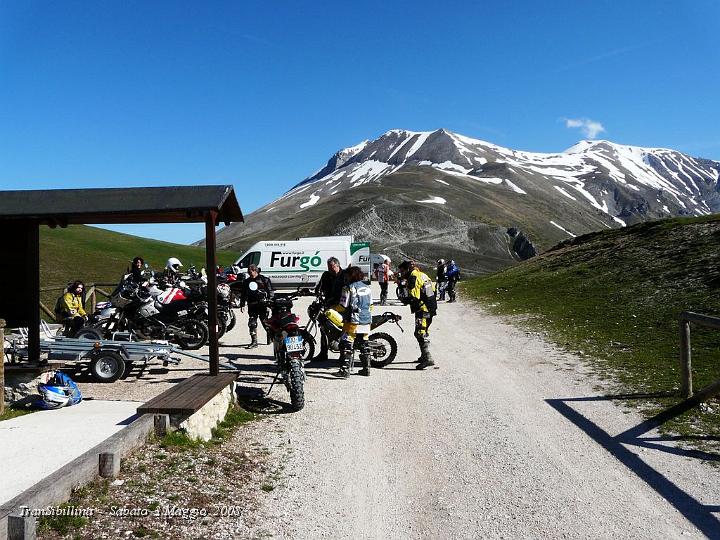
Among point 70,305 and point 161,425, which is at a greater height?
point 70,305

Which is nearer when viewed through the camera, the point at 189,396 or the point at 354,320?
the point at 189,396

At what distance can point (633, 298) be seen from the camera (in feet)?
58.2

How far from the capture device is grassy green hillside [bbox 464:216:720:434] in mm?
9836

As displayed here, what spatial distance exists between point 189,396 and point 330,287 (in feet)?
15.2

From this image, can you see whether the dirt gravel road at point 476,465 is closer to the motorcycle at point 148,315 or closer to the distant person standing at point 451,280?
the motorcycle at point 148,315

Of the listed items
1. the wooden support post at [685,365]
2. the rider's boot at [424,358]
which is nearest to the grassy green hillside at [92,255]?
the rider's boot at [424,358]

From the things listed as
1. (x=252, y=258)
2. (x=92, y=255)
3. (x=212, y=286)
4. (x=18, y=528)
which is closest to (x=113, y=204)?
(x=212, y=286)

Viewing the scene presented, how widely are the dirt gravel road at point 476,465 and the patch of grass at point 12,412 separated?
306 cm

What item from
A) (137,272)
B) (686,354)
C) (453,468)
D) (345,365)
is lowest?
(453,468)

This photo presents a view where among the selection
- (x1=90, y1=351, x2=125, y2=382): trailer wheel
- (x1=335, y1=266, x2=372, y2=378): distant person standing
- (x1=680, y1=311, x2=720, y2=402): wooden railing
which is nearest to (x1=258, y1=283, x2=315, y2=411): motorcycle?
(x1=335, y1=266, x2=372, y2=378): distant person standing

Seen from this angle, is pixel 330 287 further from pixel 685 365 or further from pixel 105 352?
pixel 685 365

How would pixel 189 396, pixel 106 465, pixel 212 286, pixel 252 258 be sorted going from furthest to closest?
1. pixel 252 258
2. pixel 212 286
3. pixel 189 396
4. pixel 106 465

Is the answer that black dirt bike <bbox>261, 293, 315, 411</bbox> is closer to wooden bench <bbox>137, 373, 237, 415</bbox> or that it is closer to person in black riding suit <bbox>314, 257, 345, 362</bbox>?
wooden bench <bbox>137, 373, 237, 415</bbox>

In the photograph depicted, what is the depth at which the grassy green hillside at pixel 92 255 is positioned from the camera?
3744 cm
